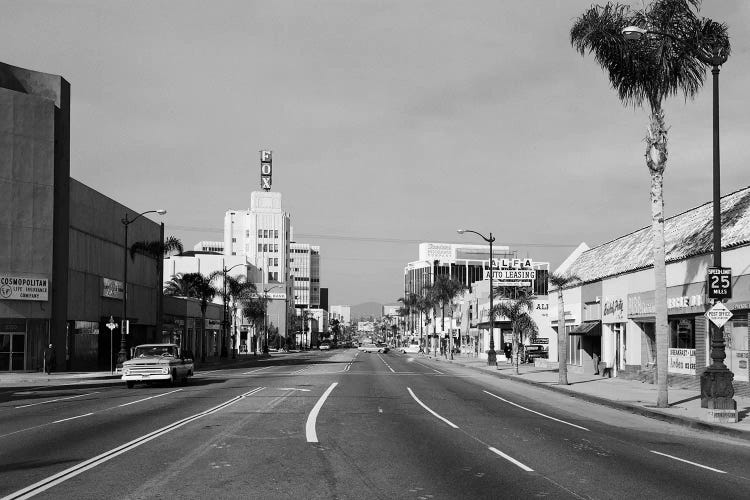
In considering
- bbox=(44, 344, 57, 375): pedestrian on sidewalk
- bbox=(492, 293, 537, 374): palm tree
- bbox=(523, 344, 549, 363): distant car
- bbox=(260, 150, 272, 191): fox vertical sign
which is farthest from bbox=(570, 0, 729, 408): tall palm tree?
bbox=(260, 150, 272, 191): fox vertical sign

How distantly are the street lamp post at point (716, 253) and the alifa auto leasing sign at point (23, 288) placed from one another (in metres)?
36.9

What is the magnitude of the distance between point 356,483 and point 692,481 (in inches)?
194

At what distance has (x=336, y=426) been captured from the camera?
1758 cm

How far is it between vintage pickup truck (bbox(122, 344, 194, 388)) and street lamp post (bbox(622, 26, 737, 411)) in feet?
66.2

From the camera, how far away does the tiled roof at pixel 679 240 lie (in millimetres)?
29234

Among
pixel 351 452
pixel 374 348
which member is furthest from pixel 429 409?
pixel 374 348

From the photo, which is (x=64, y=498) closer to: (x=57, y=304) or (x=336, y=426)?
(x=336, y=426)

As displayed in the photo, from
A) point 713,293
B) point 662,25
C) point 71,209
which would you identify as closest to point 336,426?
point 713,293

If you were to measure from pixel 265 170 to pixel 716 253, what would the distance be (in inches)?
6644

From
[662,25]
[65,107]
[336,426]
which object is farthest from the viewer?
[65,107]

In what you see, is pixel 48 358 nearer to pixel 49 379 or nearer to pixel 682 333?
pixel 49 379

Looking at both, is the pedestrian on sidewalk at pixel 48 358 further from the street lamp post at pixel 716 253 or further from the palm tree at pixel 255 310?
the palm tree at pixel 255 310

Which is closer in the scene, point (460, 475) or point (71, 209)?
point (460, 475)

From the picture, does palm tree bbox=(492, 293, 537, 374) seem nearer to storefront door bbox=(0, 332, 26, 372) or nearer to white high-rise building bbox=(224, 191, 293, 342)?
storefront door bbox=(0, 332, 26, 372)
